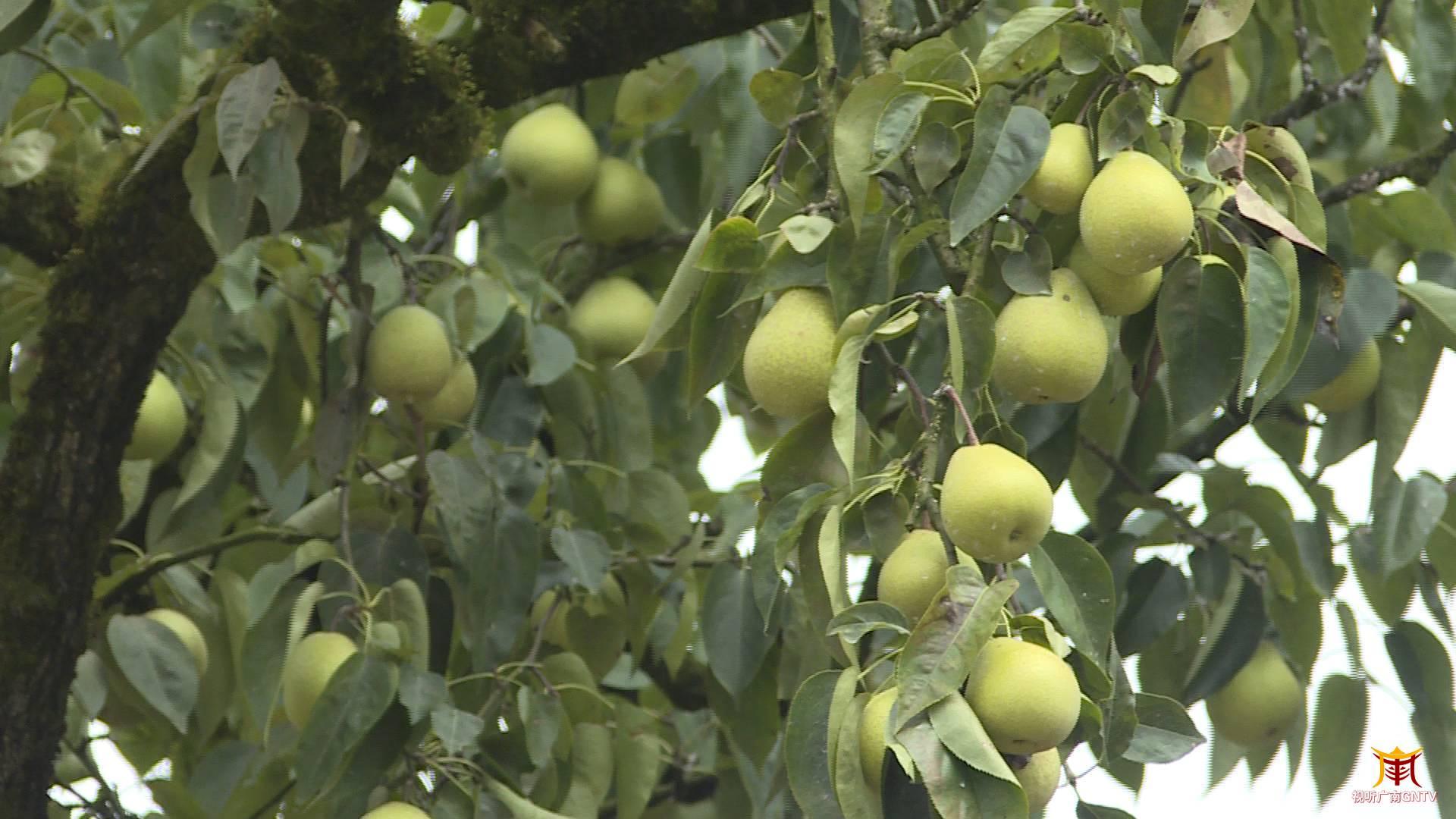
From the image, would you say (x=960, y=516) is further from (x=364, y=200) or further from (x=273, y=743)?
(x=273, y=743)

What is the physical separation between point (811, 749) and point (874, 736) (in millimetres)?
60

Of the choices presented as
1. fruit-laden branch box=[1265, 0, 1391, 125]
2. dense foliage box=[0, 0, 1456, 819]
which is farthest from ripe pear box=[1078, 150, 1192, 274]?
fruit-laden branch box=[1265, 0, 1391, 125]

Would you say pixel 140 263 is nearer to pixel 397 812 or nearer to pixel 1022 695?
pixel 397 812

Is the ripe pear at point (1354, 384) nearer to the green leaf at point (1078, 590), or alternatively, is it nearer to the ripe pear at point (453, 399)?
the green leaf at point (1078, 590)

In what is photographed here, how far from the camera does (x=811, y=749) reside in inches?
35.8

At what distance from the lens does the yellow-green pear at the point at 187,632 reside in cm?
162

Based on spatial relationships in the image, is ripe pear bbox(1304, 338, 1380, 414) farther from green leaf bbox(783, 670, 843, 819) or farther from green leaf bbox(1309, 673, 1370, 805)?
green leaf bbox(783, 670, 843, 819)

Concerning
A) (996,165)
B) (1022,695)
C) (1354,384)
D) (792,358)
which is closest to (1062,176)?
(996,165)

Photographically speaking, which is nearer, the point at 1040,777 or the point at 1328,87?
the point at 1040,777

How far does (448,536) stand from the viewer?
59.0 inches

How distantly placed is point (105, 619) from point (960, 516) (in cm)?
107

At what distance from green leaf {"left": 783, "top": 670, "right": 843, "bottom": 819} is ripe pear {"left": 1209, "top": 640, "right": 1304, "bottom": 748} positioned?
0.94m

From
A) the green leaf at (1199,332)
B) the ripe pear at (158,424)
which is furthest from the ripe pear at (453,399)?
the green leaf at (1199,332)

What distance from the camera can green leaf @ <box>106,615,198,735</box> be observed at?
4.88 ft
